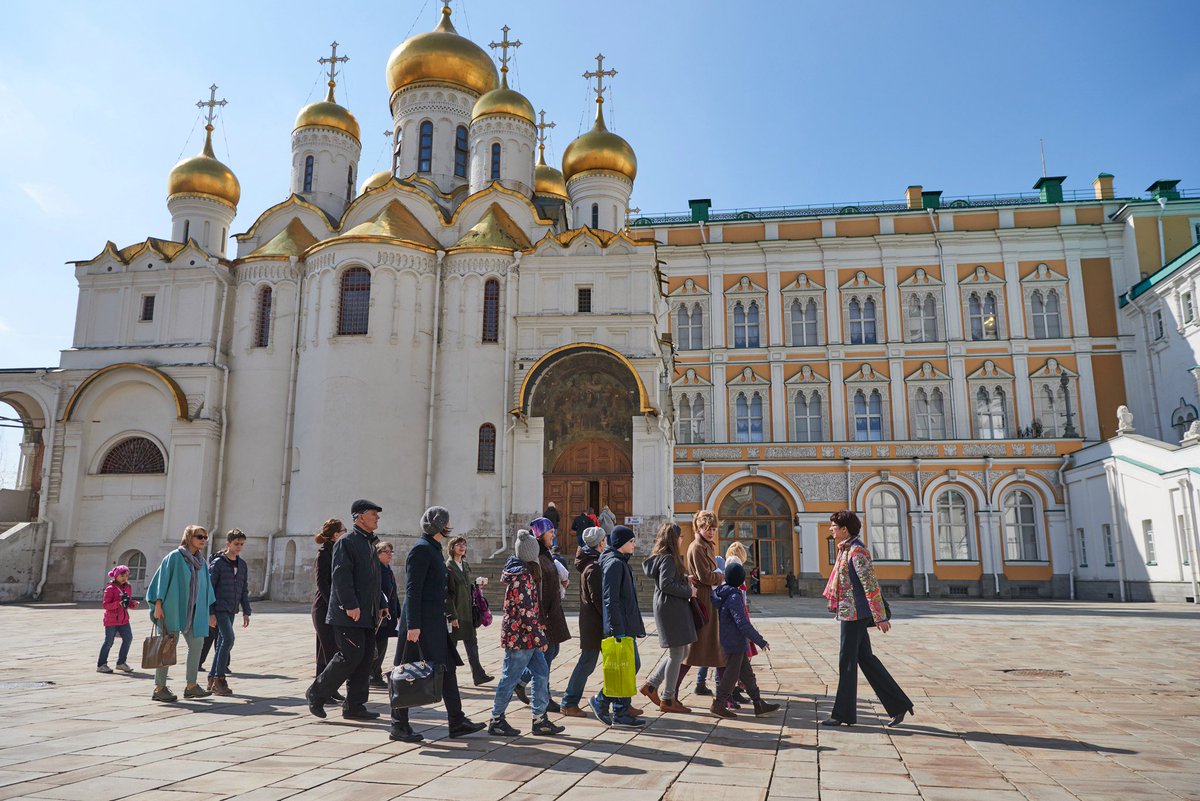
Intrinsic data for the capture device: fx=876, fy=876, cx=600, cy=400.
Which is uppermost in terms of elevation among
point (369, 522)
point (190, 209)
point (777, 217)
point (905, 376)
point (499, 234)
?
point (777, 217)

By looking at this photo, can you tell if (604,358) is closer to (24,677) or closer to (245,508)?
(245,508)

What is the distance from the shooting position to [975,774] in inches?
213

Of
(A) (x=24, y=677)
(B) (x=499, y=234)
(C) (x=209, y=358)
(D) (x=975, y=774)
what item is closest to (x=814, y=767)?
(D) (x=975, y=774)

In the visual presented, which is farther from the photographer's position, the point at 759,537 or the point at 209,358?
the point at 759,537

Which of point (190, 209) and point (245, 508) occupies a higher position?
point (190, 209)

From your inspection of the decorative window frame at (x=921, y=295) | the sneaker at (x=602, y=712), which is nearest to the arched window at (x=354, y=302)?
the sneaker at (x=602, y=712)

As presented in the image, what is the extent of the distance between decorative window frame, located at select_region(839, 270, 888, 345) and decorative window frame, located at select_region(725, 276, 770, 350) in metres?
2.97

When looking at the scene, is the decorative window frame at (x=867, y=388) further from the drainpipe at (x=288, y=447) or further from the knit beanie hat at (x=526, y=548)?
the knit beanie hat at (x=526, y=548)

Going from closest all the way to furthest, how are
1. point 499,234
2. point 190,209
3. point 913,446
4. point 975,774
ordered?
point 975,774, point 499,234, point 190,209, point 913,446

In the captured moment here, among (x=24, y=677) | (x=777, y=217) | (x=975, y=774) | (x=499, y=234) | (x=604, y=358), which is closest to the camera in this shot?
(x=975, y=774)

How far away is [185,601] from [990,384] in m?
30.6

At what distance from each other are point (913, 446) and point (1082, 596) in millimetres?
7287

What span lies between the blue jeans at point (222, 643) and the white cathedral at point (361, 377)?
14.0 metres

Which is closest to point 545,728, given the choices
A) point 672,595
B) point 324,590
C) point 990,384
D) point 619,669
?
point 619,669
